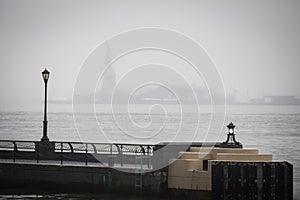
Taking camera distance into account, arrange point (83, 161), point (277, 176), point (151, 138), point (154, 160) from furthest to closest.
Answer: point (151, 138) → point (83, 161) → point (154, 160) → point (277, 176)

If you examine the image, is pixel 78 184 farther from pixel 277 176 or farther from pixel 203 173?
pixel 277 176

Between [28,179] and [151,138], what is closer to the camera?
[28,179]

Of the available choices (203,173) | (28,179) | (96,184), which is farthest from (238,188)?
(28,179)

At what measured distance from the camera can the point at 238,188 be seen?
24406 mm

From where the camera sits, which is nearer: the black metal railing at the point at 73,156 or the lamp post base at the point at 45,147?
the black metal railing at the point at 73,156

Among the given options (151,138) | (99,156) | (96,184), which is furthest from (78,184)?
(151,138)

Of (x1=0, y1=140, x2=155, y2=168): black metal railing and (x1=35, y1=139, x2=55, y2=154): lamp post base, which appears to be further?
(x1=35, y1=139, x2=55, y2=154): lamp post base

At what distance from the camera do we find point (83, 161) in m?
28.5

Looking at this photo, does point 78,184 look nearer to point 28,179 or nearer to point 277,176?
point 28,179

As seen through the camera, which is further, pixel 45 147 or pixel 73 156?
pixel 45 147

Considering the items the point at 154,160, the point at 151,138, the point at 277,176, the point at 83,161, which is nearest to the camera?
the point at 277,176

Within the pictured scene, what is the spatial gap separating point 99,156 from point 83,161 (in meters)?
0.76

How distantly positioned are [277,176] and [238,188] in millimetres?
→ 1537

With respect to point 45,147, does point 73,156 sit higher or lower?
lower
